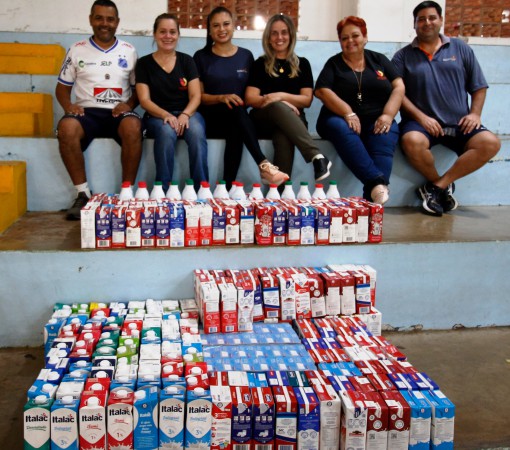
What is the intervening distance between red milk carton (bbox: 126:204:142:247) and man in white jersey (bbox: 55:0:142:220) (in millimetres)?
790

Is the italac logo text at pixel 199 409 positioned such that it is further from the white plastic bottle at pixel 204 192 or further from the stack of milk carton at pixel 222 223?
the white plastic bottle at pixel 204 192

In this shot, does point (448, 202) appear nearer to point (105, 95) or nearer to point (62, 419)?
point (105, 95)

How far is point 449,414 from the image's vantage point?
1735 millimetres

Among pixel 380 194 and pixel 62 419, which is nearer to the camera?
pixel 62 419

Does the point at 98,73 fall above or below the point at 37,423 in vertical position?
above

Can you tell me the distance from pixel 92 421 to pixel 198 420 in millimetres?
292

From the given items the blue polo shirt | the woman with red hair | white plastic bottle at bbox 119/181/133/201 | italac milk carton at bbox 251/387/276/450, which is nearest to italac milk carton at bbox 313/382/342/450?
italac milk carton at bbox 251/387/276/450

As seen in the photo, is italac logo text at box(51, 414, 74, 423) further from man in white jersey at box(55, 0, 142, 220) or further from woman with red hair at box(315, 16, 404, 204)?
woman with red hair at box(315, 16, 404, 204)

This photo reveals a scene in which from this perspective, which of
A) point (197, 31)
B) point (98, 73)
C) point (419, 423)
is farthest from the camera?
point (197, 31)

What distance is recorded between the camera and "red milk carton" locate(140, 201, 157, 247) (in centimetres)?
259

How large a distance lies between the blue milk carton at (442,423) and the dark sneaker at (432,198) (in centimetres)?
195

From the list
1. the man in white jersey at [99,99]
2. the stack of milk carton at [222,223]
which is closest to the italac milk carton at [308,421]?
the stack of milk carton at [222,223]

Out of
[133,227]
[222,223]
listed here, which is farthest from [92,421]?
[222,223]

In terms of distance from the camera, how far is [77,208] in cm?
325
